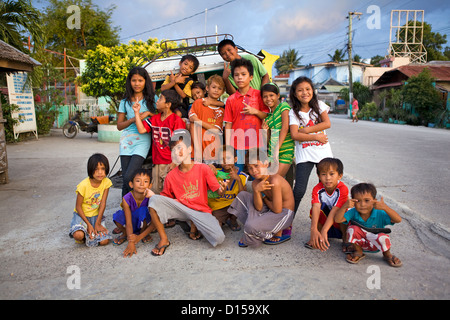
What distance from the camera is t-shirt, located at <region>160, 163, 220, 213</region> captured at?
3.49m

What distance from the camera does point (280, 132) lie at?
3.74 m

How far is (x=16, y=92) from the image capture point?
11.8 meters

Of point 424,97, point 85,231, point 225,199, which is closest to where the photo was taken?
point 85,231

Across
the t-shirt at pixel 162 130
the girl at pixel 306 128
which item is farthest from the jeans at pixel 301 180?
the t-shirt at pixel 162 130

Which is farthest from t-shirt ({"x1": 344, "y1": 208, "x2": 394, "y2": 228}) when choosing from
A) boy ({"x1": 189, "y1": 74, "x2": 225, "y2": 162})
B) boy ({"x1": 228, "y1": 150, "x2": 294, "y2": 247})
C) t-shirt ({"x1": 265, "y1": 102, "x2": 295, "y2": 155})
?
boy ({"x1": 189, "y1": 74, "x2": 225, "y2": 162})

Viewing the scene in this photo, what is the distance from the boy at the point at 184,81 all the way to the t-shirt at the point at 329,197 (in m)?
2.10

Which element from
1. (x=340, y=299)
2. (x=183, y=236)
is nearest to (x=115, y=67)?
(x=183, y=236)

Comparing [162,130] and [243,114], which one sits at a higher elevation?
[243,114]

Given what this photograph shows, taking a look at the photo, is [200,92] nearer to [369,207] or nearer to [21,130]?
[369,207]

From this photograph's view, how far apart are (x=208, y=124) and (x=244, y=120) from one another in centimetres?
46

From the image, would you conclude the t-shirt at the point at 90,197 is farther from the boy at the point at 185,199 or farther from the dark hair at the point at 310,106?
the dark hair at the point at 310,106

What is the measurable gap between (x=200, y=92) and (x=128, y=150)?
1.23m

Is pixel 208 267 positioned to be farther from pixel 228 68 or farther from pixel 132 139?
pixel 228 68

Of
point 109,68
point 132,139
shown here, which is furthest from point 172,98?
point 109,68
